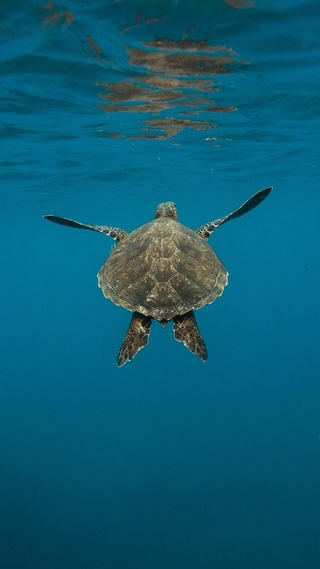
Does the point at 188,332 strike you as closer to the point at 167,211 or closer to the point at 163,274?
the point at 163,274

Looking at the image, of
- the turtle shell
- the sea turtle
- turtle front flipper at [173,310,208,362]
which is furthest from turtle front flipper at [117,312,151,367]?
turtle front flipper at [173,310,208,362]

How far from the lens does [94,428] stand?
29766mm

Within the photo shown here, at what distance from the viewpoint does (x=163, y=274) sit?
23.2 ft

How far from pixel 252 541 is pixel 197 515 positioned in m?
2.80

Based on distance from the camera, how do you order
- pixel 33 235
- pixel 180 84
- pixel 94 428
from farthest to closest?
pixel 33 235, pixel 94 428, pixel 180 84

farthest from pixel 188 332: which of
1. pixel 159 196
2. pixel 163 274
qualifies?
pixel 159 196

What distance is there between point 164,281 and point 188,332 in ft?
3.21

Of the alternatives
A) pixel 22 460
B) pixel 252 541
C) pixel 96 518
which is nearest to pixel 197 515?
pixel 252 541

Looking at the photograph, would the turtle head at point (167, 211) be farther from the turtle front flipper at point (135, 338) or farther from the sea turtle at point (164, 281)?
the turtle front flipper at point (135, 338)

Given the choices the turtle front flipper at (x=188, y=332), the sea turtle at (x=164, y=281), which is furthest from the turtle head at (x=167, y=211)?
the turtle front flipper at (x=188, y=332)

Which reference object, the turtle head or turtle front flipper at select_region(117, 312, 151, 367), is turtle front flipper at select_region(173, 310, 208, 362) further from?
the turtle head

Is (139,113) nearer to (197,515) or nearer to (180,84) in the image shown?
(180,84)

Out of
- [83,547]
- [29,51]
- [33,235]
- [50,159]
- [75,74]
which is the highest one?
[33,235]

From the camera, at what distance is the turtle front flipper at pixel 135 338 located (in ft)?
21.5
